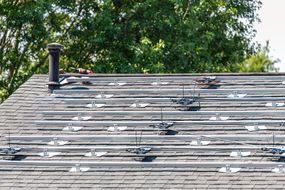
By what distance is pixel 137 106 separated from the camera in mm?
26516

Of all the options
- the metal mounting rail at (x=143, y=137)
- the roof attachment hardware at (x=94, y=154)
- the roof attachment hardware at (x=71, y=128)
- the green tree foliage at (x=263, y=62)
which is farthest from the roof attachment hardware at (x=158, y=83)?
the green tree foliage at (x=263, y=62)

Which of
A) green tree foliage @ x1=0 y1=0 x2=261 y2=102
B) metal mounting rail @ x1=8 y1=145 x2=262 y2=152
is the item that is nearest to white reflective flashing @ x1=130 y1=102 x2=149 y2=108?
metal mounting rail @ x1=8 y1=145 x2=262 y2=152

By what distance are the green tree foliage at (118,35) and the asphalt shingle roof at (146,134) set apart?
11854mm

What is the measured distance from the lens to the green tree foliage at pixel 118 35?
133ft

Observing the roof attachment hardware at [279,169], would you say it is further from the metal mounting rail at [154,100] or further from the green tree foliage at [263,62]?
the green tree foliage at [263,62]

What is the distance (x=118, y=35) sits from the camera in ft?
136

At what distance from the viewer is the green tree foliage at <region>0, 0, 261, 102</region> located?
40.7 meters

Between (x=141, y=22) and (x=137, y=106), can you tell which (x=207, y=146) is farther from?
(x=141, y=22)

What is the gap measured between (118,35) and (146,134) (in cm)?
1638

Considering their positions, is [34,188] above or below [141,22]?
below

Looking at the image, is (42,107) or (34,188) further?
(42,107)

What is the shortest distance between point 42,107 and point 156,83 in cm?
230

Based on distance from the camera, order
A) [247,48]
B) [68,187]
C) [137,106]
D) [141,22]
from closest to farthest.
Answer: [68,187], [137,106], [141,22], [247,48]

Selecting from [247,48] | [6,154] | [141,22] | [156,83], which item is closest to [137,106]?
[156,83]
